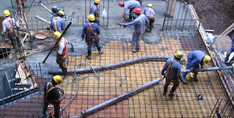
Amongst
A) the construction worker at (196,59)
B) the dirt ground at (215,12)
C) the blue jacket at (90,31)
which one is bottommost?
the dirt ground at (215,12)

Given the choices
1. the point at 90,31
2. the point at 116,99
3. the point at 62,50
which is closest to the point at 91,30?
the point at 90,31

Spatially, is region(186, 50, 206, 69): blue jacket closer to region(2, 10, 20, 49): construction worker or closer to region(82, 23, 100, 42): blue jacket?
region(82, 23, 100, 42): blue jacket

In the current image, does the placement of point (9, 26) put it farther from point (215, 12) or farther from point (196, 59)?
point (215, 12)

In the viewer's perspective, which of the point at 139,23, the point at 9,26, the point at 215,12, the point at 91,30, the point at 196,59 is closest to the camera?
the point at 196,59

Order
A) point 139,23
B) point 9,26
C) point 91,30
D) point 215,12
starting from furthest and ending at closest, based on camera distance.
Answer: point 215,12 < point 139,23 < point 9,26 < point 91,30


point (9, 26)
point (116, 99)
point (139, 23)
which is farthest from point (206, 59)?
point (9, 26)

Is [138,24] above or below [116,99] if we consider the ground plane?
above

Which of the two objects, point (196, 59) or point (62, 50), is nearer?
point (62, 50)

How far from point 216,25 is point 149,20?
870cm

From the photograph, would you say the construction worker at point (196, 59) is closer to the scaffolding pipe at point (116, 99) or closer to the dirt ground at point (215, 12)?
the scaffolding pipe at point (116, 99)

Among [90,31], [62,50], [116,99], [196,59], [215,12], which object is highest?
[90,31]

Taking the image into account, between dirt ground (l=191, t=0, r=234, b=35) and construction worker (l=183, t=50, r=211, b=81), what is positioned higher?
construction worker (l=183, t=50, r=211, b=81)

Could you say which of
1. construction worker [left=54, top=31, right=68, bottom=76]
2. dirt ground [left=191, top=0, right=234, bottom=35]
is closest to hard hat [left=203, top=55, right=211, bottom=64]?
construction worker [left=54, top=31, right=68, bottom=76]

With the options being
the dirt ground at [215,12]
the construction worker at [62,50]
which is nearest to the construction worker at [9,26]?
the construction worker at [62,50]
